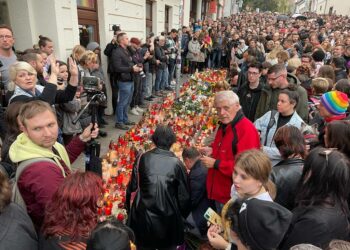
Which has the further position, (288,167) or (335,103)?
(335,103)

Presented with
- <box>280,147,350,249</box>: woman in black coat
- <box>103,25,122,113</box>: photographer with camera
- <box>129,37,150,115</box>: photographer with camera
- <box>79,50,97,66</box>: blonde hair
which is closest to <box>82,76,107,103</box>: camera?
<box>280,147,350,249</box>: woman in black coat

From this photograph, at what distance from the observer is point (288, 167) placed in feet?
7.59

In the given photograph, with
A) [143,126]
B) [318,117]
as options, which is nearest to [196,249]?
[318,117]

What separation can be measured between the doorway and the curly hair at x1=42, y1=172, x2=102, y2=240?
225 inches

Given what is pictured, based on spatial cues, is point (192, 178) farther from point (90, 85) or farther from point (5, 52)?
point (5, 52)

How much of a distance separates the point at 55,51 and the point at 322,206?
5327 mm

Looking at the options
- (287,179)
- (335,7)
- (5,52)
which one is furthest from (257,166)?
(335,7)

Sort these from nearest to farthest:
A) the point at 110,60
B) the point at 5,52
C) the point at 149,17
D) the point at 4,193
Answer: the point at 4,193
the point at 5,52
the point at 110,60
the point at 149,17

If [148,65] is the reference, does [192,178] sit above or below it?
below

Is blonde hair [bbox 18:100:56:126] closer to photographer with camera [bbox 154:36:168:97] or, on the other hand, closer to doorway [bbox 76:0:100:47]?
doorway [bbox 76:0:100:47]

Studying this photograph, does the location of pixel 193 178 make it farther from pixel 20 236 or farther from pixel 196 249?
pixel 20 236

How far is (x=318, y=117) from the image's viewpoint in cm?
368

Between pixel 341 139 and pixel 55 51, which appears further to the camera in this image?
pixel 55 51

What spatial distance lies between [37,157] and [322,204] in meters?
1.85
